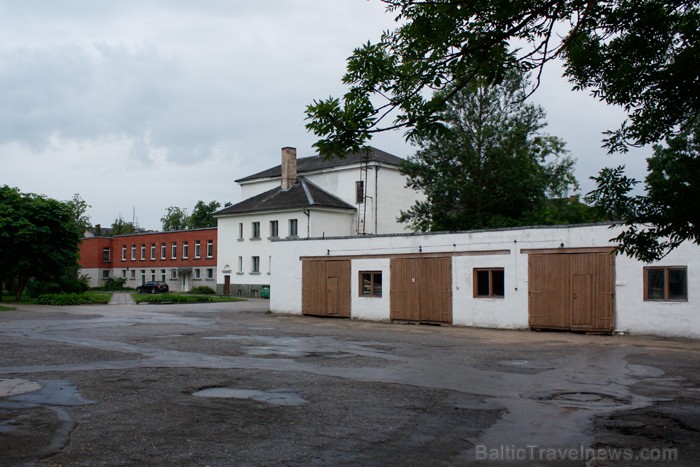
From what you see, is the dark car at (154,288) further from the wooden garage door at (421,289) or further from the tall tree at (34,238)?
the wooden garage door at (421,289)

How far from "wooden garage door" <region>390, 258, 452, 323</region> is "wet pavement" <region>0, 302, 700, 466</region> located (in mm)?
7917

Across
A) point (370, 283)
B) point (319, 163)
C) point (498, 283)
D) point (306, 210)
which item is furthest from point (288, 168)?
point (498, 283)

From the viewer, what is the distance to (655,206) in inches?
248

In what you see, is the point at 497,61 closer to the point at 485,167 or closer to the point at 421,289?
the point at 421,289

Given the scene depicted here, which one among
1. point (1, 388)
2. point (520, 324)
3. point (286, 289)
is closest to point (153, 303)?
point (286, 289)

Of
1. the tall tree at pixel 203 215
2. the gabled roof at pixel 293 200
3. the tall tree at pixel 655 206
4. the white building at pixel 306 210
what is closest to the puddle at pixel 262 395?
the tall tree at pixel 655 206

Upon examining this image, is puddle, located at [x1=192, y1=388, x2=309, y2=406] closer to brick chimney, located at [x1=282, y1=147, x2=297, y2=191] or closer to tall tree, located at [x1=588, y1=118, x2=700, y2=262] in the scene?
tall tree, located at [x1=588, y1=118, x2=700, y2=262]

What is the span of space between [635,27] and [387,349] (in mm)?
10843

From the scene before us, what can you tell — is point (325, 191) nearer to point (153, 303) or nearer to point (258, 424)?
point (153, 303)

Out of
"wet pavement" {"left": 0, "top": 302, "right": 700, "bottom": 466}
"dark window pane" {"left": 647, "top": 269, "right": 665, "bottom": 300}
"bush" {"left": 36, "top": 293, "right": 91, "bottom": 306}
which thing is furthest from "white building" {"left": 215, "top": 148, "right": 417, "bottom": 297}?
"wet pavement" {"left": 0, "top": 302, "right": 700, "bottom": 466}

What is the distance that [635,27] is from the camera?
23.4ft

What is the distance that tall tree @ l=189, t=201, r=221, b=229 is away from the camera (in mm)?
100750

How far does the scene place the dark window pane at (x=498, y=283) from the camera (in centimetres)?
2431

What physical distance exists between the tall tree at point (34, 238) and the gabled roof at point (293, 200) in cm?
1696
